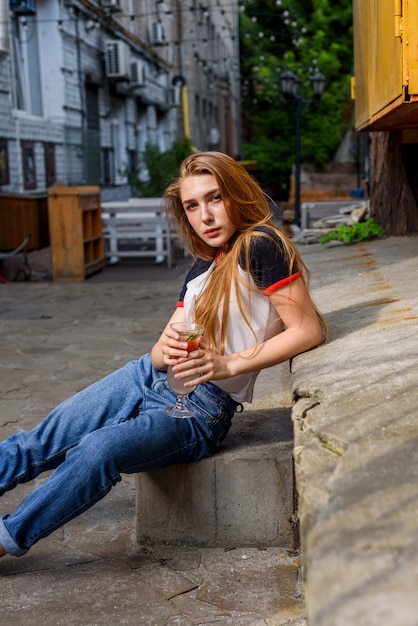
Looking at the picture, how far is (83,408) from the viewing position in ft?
9.55

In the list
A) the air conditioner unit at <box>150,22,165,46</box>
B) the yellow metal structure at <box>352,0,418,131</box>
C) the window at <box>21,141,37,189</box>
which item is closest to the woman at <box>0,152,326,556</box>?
the yellow metal structure at <box>352,0,418,131</box>

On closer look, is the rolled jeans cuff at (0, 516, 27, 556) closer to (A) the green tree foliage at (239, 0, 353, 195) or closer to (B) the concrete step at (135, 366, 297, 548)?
(B) the concrete step at (135, 366, 297, 548)

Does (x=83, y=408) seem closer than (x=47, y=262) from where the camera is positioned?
Yes

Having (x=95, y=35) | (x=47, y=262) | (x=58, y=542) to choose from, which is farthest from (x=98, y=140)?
(x=58, y=542)

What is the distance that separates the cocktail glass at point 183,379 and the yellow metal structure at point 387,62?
1734 millimetres

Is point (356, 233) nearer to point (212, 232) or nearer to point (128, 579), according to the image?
point (212, 232)

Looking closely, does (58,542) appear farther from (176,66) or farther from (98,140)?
(176,66)

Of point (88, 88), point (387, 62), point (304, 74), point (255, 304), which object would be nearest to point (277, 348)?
point (255, 304)

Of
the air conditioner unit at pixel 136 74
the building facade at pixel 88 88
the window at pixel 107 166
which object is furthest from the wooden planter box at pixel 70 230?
the air conditioner unit at pixel 136 74

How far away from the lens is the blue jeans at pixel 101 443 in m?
2.66

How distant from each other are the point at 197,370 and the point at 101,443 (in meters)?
0.41

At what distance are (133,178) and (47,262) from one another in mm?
3940

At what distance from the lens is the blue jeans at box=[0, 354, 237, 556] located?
8.73ft

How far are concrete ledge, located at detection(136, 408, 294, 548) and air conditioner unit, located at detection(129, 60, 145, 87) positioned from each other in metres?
18.1
